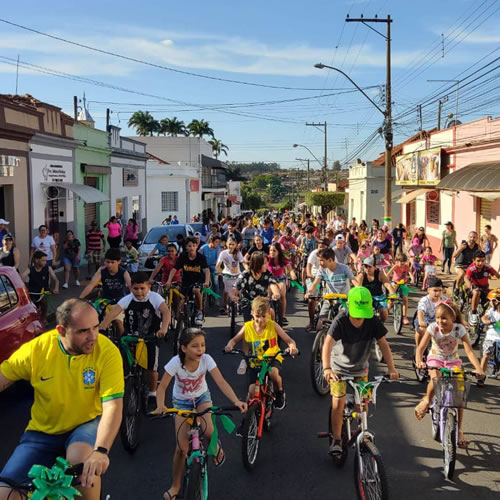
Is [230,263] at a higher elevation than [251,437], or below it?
higher

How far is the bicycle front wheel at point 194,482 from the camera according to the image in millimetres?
4242

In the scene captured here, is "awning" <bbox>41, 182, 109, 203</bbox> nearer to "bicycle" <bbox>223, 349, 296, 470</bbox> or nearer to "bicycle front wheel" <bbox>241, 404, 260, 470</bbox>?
"bicycle" <bbox>223, 349, 296, 470</bbox>

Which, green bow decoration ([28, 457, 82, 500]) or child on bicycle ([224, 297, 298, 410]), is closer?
green bow decoration ([28, 457, 82, 500])

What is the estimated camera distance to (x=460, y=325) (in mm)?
6426

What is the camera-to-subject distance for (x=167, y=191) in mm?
46250

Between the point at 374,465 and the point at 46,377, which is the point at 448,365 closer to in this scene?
the point at 374,465

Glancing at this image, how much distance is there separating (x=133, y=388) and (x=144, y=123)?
82.8m

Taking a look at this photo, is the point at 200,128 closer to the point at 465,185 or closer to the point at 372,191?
the point at 372,191

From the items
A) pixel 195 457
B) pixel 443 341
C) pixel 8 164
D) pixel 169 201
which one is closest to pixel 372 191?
pixel 169 201

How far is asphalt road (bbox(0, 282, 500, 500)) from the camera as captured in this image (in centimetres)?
529

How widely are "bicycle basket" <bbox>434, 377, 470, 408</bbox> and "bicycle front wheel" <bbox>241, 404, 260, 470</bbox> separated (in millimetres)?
1766

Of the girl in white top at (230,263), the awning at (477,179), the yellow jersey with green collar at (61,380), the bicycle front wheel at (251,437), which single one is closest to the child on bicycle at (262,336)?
the bicycle front wheel at (251,437)

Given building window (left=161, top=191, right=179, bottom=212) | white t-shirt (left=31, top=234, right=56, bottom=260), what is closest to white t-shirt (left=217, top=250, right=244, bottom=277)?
white t-shirt (left=31, top=234, right=56, bottom=260)

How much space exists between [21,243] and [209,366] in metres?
15.5
